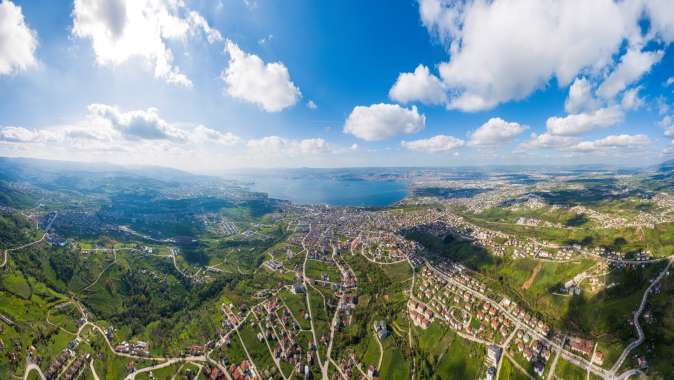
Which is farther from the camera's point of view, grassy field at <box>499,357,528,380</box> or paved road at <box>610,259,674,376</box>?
grassy field at <box>499,357,528,380</box>

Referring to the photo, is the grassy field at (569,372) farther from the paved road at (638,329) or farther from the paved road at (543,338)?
the paved road at (638,329)

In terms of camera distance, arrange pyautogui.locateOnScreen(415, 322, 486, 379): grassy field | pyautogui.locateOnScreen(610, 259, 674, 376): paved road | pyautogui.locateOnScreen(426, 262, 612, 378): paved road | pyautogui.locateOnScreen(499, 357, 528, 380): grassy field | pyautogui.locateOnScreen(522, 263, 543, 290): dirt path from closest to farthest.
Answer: pyautogui.locateOnScreen(610, 259, 674, 376): paved road → pyautogui.locateOnScreen(426, 262, 612, 378): paved road → pyautogui.locateOnScreen(499, 357, 528, 380): grassy field → pyautogui.locateOnScreen(415, 322, 486, 379): grassy field → pyautogui.locateOnScreen(522, 263, 543, 290): dirt path

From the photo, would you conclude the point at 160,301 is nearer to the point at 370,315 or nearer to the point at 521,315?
the point at 370,315

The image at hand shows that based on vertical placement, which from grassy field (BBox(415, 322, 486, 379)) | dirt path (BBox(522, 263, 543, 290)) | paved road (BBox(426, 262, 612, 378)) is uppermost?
dirt path (BBox(522, 263, 543, 290))

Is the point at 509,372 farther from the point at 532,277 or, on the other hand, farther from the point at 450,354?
the point at 532,277

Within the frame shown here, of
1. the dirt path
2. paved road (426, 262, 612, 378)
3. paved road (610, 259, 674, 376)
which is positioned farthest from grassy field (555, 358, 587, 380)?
the dirt path

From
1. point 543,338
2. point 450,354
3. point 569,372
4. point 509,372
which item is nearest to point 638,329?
point 543,338

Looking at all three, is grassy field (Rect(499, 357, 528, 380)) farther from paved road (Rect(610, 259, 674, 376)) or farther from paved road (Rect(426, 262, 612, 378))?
paved road (Rect(610, 259, 674, 376))

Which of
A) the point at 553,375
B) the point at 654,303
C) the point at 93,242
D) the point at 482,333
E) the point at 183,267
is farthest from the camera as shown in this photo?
the point at 93,242

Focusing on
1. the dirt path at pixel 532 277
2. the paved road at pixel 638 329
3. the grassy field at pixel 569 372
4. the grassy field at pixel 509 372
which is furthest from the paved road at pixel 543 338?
the dirt path at pixel 532 277

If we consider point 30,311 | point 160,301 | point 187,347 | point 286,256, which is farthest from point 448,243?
point 30,311

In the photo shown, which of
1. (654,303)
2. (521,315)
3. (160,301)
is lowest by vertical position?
(160,301)
